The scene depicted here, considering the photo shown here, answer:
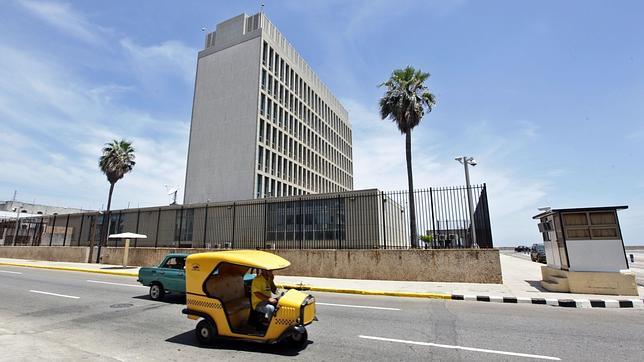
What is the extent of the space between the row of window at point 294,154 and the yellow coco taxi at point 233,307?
34980 millimetres

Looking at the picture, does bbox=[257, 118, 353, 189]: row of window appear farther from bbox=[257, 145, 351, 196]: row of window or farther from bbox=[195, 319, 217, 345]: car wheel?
bbox=[195, 319, 217, 345]: car wheel

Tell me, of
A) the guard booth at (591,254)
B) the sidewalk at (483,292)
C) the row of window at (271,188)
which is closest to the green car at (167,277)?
the sidewalk at (483,292)

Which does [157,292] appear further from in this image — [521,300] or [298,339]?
[521,300]

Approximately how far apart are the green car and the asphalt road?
0.51 m

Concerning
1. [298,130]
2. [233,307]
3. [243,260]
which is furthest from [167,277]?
[298,130]

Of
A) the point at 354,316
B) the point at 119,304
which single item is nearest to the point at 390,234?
the point at 354,316

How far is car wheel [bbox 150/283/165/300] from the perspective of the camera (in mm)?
10727

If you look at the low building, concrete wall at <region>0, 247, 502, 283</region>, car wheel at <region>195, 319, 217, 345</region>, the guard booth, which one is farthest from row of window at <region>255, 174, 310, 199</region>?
the low building

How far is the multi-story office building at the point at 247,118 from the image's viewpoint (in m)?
40.5

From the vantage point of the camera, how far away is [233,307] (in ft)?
20.1

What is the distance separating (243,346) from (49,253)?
3299 cm

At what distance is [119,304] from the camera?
966 centimetres

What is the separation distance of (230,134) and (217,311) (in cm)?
3818

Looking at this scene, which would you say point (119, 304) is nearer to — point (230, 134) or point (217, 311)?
point (217, 311)
